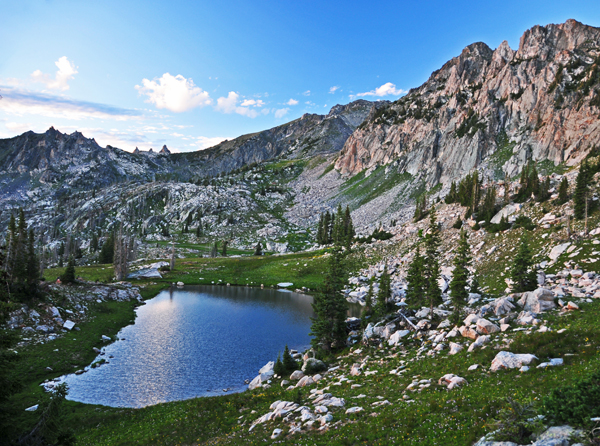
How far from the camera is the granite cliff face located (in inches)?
4564

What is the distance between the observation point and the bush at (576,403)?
1015 centimetres

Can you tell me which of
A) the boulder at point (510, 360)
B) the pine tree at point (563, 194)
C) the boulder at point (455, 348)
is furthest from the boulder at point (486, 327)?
the pine tree at point (563, 194)

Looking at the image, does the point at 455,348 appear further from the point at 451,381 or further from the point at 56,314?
the point at 56,314

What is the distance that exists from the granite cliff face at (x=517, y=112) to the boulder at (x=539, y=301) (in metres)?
105

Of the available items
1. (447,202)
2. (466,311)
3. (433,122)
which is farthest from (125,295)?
(433,122)

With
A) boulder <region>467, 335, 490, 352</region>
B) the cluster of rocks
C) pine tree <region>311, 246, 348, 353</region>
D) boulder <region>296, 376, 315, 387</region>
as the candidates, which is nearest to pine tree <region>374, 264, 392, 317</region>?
pine tree <region>311, 246, 348, 353</region>

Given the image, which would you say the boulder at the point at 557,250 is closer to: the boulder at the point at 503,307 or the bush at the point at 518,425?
the boulder at the point at 503,307

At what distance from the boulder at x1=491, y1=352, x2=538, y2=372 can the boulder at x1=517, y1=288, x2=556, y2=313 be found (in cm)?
1114

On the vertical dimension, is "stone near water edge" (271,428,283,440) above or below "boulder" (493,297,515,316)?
below

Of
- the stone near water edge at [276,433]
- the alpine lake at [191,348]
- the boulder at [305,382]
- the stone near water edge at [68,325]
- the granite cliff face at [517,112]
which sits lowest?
the alpine lake at [191,348]

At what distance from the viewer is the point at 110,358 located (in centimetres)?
4084

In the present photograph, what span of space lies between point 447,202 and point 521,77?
97.0 m

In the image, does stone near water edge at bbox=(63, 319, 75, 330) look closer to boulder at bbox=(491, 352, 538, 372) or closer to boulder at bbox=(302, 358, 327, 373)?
boulder at bbox=(302, 358, 327, 373)

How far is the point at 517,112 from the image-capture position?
140 meters
